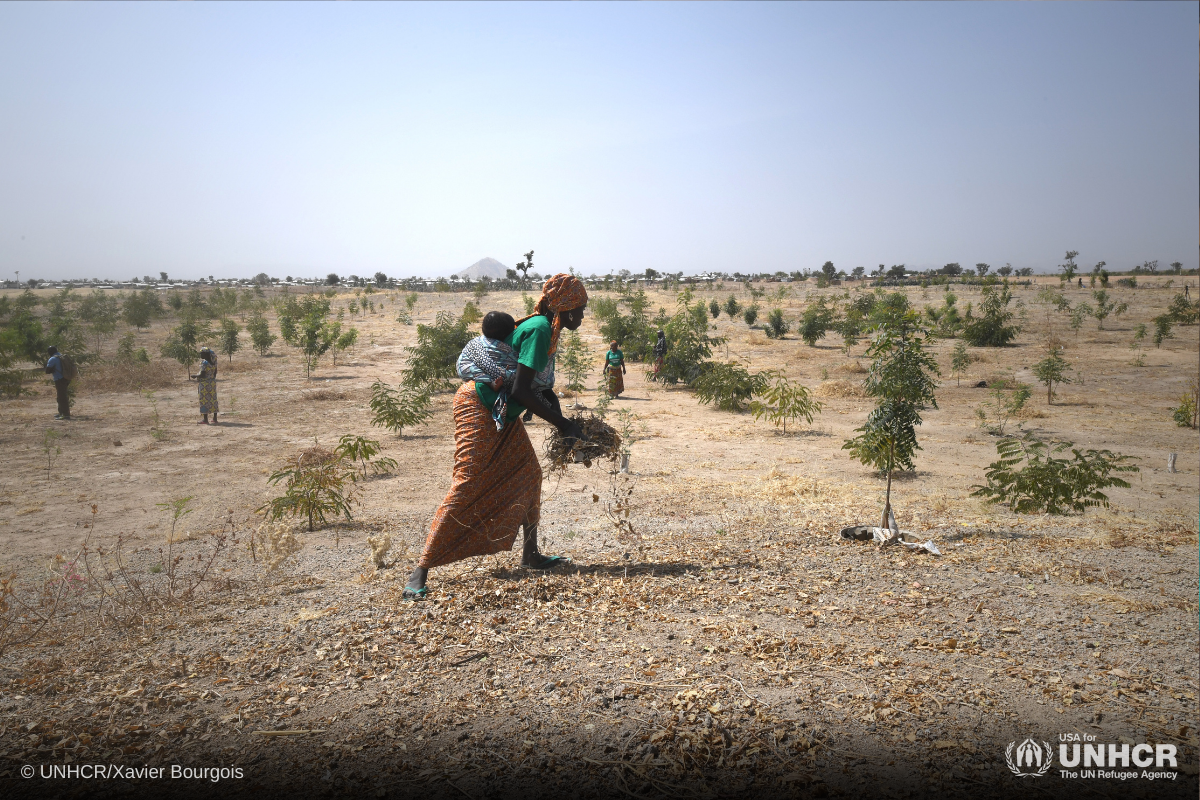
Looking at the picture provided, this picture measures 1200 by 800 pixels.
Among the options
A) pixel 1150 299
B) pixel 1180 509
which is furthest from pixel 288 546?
pixel 1150 299

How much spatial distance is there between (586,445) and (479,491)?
2.22 feet

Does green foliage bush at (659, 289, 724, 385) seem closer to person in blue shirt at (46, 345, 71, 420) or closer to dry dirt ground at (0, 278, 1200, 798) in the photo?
dry dirt ground at (0, 278, 1200, 798)

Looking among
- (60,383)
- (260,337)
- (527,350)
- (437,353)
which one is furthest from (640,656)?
(260,337)

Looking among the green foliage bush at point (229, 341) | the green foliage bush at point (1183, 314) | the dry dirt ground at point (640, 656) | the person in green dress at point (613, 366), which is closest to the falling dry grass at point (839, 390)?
the person in green dress at point (613, 366)

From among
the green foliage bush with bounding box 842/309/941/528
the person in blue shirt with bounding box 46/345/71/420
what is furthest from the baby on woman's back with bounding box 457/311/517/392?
the person in blue shirt with bounding box 46/345/71/420

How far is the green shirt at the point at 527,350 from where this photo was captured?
3834 mm

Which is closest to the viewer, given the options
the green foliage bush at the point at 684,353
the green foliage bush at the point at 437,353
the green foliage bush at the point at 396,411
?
the green foliage bush at the point at 396,411

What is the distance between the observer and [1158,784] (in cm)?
231

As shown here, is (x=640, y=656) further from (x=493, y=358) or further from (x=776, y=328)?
(x=776, y=328)

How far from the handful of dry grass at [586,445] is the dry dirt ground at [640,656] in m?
0.29

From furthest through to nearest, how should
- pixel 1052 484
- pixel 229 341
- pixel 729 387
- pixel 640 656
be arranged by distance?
1. pixel 229 341
2. pixel 729 387
3. pixel 1052 484
4. pixel 640 656

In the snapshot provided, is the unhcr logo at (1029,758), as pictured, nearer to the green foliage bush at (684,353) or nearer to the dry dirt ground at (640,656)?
the dry dirt ground at (640,656)

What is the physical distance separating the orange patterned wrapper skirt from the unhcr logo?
2594mm

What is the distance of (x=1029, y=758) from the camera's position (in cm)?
245
